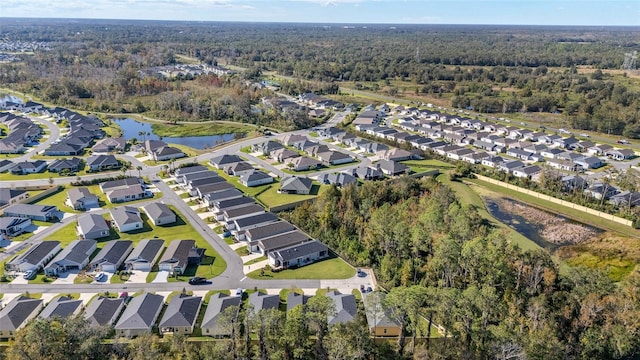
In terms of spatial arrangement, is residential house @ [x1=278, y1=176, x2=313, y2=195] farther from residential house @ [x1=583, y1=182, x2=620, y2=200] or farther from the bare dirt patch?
residential house @ [x1=583, y1=182, x2=620, y2=200]

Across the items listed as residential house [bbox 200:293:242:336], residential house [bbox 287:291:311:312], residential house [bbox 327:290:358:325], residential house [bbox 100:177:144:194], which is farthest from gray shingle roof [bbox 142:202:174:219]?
residential house [bbox 327:290:358:325]

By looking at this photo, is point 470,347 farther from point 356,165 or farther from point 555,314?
point 356,165

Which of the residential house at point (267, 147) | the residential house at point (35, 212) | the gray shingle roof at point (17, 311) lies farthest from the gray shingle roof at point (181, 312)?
the residential house at point (267, 147)

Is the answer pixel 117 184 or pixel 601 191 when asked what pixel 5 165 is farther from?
pixel 601 191

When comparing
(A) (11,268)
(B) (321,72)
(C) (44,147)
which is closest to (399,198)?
(A) (11,268)

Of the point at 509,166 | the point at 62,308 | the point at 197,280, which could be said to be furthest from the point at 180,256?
the point at 509,166
